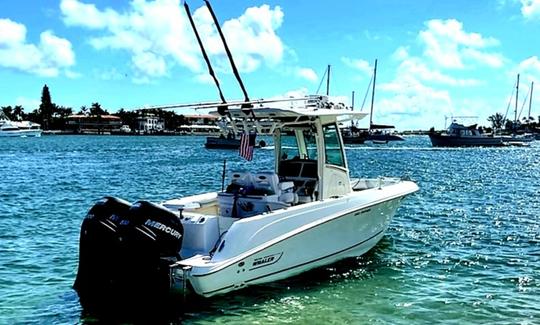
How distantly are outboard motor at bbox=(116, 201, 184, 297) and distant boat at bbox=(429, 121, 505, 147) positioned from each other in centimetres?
8950

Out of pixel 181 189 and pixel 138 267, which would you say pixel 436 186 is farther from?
pixel 138 267

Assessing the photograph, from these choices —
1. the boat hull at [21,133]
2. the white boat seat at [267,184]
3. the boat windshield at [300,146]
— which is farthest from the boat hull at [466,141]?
the boat hull at [21,133]

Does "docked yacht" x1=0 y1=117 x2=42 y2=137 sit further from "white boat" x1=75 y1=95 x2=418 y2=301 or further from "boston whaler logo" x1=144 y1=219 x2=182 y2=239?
"boston whaler logo" x1=144 y1=219 x2=182 y2=239

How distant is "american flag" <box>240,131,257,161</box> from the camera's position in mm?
10688

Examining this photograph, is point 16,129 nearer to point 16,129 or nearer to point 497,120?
point 16,129

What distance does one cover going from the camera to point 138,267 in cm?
868

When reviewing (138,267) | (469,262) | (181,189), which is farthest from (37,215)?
(469,262)

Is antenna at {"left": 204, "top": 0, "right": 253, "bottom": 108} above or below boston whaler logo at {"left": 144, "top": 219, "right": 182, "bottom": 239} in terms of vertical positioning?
above

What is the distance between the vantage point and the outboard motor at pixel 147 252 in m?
8.66

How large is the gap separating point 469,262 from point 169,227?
23.5 ft

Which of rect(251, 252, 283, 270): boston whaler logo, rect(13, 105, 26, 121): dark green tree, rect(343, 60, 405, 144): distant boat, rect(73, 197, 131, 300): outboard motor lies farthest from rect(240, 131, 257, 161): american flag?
rect(13, 105, 26, 121): dark green tree

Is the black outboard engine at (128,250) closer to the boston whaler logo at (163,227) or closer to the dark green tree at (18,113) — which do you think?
the boston whaler logo at (163,227)

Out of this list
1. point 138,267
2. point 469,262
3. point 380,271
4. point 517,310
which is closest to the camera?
point 138,267

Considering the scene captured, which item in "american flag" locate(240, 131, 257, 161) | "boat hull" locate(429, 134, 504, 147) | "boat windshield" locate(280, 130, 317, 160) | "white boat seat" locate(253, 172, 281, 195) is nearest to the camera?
"american flag" locate(240, 131, 257, 161)
